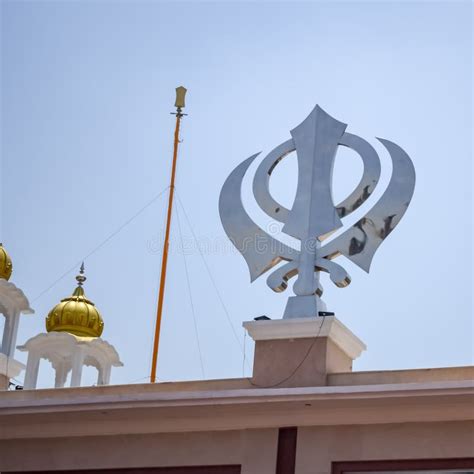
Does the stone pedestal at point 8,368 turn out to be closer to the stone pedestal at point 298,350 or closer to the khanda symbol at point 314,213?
the khanda symbol at point 314,213

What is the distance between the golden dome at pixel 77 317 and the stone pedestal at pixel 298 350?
812 centimetres

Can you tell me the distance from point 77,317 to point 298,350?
8.59 m

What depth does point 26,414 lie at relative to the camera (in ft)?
43.9

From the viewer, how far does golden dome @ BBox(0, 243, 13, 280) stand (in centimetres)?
1905

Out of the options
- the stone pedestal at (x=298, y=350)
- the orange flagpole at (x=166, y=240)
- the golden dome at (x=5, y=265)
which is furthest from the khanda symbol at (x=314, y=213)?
the golden dome at (x=5, y=265)

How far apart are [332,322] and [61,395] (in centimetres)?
309

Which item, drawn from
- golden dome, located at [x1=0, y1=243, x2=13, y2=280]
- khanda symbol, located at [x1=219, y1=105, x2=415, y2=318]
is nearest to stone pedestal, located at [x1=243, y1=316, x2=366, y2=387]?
khanda symbol, located at [x1=219, y1=105, x2=415, y2=318]

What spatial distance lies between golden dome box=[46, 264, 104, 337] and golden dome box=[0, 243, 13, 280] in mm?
1964

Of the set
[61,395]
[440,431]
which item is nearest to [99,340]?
[61,395]

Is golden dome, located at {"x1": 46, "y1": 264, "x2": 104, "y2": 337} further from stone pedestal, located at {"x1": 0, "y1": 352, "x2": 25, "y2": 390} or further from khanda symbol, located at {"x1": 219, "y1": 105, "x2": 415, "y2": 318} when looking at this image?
khanda symbol, located at {"x1": 219, "y1": 105, "x2": 415, "y2": 318}

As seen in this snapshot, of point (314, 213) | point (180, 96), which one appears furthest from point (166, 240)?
point (314, 213)

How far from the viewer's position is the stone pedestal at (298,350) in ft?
41.8

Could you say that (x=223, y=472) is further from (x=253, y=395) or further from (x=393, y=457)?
(x=393, y=457)

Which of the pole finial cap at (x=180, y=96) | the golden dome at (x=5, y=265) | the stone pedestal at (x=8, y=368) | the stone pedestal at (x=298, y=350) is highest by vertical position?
the pole finial cap at (x=180, y=96)
